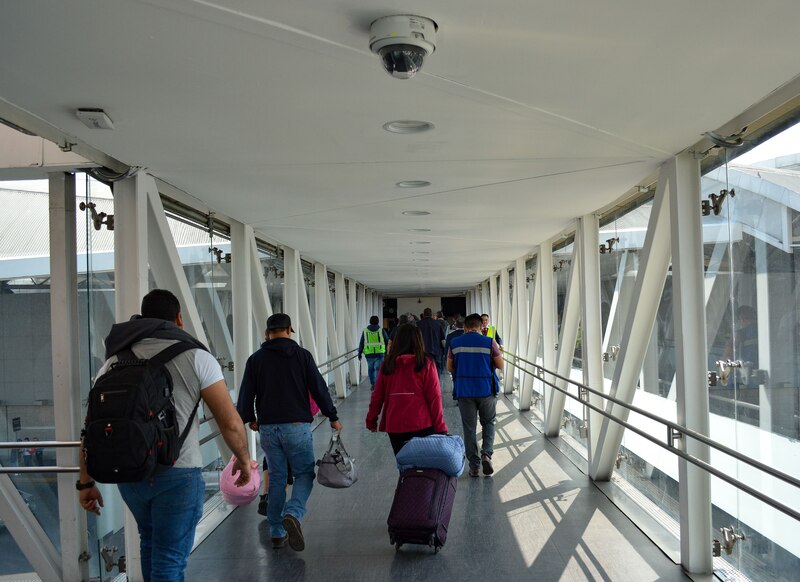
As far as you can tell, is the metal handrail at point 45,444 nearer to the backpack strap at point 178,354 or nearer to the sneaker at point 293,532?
the backpack strap at point 178,354

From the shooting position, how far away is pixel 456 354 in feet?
19.8

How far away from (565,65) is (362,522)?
3365 millimetres

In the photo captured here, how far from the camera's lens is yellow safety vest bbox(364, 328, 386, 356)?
1155 centimetres

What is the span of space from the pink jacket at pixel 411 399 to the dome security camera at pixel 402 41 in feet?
8.80

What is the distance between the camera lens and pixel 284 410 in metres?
4.12

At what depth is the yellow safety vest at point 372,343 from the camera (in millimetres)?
11547

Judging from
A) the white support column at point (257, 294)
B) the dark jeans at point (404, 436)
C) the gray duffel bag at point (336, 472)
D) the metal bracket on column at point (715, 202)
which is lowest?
the gray duffel bag at point (336, 472)

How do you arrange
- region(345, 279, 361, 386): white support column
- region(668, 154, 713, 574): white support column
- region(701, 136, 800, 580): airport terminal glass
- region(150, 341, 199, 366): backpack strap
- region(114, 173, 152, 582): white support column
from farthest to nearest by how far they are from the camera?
region(345, 279, 361, 386): white support column → region(114, 173, 152, 582): white support column → region(668, 154, 713, 574): white support column → region(701, 136, 800, 580): airport terminal glass → region(150, 341, 199, 366): backpack strap

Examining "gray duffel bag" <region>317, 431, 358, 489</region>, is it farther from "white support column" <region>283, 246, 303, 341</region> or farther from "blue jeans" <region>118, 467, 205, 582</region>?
"white support column" <region>283, 246, 303, 341</region>

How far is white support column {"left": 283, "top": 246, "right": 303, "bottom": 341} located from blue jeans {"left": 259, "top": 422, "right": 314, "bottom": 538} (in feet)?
14.4

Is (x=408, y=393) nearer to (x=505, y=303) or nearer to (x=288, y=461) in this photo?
(x=288, y=461)

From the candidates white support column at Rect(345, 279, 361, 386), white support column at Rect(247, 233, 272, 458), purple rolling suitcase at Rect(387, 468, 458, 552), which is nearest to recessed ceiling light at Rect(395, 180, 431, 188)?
purple rolling suitcase at Rect(387, 468, 458, 552)

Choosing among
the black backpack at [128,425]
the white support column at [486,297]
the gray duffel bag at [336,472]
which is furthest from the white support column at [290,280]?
the white support column at [486,297]

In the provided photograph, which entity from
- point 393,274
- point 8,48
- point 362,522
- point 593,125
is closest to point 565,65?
point 593,125
